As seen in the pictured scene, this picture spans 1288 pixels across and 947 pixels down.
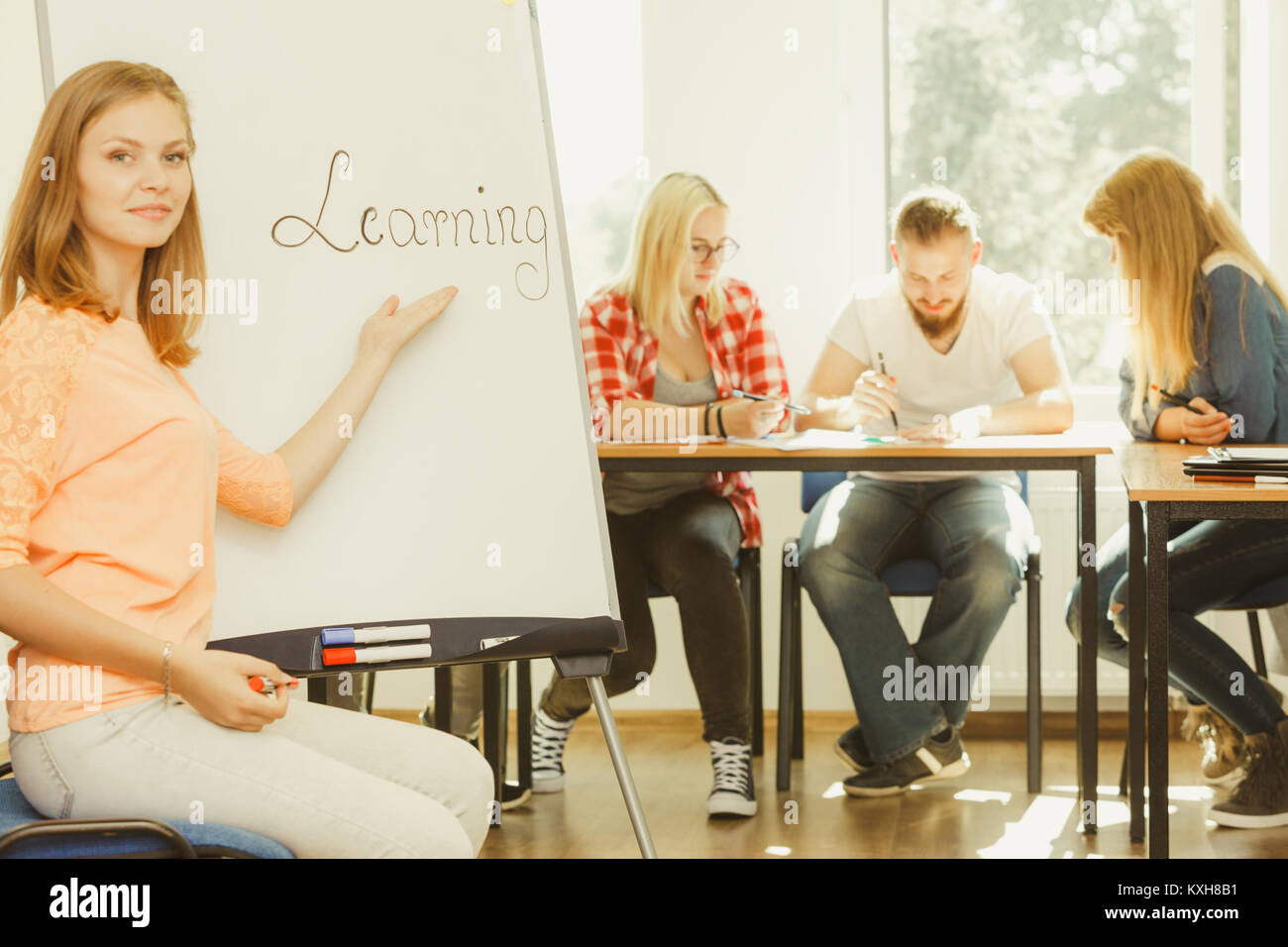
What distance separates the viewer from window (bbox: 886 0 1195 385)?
3.36 m

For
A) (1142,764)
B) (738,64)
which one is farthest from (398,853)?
(738,64)

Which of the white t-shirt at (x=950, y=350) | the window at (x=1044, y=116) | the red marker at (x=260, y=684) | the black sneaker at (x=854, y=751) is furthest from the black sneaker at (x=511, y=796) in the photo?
the window at (x=1044, y=116)

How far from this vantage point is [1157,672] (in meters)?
1.96

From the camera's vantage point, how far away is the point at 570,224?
362 centimetres

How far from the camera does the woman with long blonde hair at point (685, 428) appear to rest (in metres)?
2.61

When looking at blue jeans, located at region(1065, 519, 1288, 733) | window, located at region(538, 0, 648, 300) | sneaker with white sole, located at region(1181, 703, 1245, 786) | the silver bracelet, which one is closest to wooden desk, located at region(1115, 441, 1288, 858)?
blue jeans, located at region(1065, 519, 1288, 733)

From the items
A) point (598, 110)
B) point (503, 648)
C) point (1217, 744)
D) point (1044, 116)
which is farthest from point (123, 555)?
point (1044, 116)

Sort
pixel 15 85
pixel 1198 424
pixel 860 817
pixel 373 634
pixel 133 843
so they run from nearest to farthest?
pixel 133 843 < pixel 373 634 < pixel 1198 424 < pixel 860 817 < pixel 15 85

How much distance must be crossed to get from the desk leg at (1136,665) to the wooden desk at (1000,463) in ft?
0.29

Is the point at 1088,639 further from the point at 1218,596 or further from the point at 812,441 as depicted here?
the point at 812,441

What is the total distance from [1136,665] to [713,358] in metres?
1.07

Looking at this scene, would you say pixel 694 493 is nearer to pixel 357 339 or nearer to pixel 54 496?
pixel 357 339

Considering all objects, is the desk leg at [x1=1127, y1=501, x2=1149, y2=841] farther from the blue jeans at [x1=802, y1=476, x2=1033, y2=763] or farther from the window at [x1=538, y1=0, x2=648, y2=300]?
the window at [x1=538, y1=0, x2=648, y2=300]

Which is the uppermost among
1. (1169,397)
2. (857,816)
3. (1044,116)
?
(1044,116)
